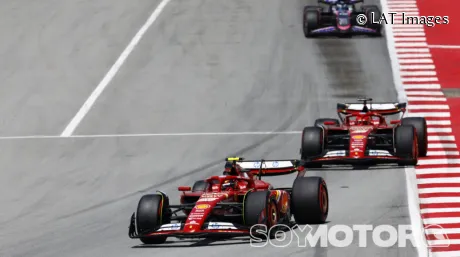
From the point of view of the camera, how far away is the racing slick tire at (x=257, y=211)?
1647 cm

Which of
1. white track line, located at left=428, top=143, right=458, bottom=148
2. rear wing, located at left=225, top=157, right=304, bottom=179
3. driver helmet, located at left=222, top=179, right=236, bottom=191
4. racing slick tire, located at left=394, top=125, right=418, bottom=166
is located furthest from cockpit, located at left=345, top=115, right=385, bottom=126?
driver helmet, located at left=222, top=179, right=236, bottom=191

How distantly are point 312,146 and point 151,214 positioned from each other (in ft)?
25.7

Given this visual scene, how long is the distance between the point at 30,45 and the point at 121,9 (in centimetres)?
467

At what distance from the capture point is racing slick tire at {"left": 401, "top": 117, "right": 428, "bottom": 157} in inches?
982

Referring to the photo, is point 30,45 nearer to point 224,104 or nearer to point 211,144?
point 224,104

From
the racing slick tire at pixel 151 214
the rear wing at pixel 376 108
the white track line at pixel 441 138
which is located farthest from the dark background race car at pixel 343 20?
the racing slick tire at pixel 151 214

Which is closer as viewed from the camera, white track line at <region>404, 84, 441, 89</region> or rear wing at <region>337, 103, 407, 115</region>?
rear wing at <region>337, 103, 407, 115</region>

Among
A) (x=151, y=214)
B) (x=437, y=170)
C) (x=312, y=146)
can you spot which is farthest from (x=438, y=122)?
(x=151, y=214)

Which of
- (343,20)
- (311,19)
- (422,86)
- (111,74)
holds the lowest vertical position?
(422,86)

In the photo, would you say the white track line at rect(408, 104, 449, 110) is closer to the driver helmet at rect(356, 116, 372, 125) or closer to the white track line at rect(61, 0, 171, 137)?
the driver helmet at rect(356, 116, 372, 125)

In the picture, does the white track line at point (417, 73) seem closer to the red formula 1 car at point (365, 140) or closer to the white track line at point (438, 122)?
the white track line at point (438, 122)

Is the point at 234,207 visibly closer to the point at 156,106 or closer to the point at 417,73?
the point at 156,106

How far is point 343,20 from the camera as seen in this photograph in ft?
120

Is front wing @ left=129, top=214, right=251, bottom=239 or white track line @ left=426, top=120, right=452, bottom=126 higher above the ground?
front wing @ left=129, top=214, right=251, bottom=239
